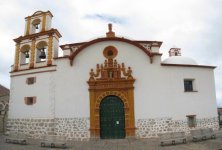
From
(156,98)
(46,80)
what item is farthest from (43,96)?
(156,98)

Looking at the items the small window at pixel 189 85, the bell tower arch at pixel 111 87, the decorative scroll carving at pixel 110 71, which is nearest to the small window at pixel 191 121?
the small window at pixel 189 85

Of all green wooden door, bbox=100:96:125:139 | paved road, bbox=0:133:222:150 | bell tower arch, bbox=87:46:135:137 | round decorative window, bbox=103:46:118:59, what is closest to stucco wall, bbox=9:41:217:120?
round decorative window, bbox=103:46:118:59

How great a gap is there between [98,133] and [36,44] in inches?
308

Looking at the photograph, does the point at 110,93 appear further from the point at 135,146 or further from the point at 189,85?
the point at 189,85

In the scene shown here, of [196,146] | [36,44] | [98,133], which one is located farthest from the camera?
[36,44]

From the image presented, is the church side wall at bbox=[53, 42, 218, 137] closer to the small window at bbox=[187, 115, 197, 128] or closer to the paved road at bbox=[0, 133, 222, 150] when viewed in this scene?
the small window at bbox=[187, 115, 197, 128]

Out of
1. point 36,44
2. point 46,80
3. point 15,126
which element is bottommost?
point 15,126

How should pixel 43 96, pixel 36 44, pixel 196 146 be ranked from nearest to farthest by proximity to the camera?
pixel 196 146 < pixel 43 96 < pixel 36 44

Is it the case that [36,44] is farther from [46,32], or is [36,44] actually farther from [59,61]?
[59,61]

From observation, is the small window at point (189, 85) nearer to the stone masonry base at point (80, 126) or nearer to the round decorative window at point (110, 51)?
the stone masonry base at point (80, 126)

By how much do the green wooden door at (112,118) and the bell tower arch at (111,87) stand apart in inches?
9.9

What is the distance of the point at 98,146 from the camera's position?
1179cm

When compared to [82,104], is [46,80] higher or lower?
higher

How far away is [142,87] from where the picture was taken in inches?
551
